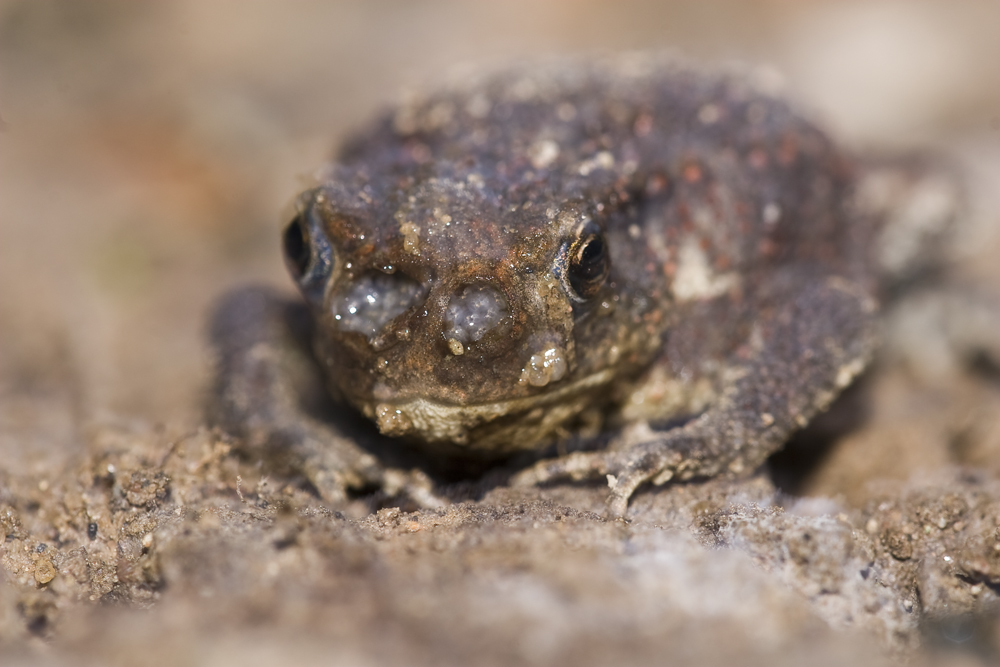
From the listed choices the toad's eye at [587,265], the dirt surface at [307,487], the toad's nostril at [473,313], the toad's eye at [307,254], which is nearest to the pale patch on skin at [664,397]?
the dirt surface at [307,487]

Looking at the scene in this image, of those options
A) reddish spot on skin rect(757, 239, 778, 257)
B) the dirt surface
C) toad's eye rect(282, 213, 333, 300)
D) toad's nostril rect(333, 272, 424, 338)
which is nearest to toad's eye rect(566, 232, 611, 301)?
toad's nostril rect(333, 272, 424, 338)

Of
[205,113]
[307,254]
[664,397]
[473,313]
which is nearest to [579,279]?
[473,313]

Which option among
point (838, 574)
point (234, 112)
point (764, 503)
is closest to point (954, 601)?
point (838, 574)

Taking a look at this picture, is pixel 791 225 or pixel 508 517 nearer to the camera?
pixel 508 517

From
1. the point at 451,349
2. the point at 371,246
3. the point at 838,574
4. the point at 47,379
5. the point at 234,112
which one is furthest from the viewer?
the point at 234,112

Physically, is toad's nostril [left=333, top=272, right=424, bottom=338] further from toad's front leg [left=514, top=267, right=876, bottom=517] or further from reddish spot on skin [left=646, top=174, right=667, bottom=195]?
reddish spot on skin [left=646, top=174, right=667, bottom=195]

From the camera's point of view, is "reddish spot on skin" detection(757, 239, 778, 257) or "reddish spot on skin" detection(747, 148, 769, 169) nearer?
"reddish spot on skin" detection(757, 239, 778, 257)

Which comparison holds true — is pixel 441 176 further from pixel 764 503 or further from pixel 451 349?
pixel 764 503
